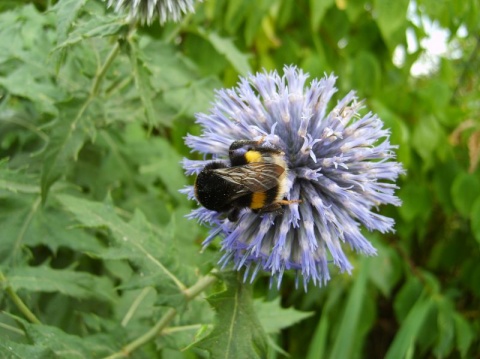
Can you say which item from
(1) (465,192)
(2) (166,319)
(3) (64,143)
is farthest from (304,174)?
(1) (465,192)

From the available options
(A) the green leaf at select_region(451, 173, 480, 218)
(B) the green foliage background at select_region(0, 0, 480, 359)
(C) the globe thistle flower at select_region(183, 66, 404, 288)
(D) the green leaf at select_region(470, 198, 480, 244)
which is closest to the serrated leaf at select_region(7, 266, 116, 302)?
(B) the green foliage background at select_region(0, 0, 480, 359)

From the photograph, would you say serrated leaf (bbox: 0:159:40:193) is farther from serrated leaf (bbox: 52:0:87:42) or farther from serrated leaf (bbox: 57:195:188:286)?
serrated leaf (bbox: 52:0:87:42)

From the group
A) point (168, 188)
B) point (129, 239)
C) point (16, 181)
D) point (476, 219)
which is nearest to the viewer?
point (129, 239)

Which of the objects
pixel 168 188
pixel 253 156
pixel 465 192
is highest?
pixel 465 192

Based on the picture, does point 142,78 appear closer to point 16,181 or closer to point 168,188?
point 16,181

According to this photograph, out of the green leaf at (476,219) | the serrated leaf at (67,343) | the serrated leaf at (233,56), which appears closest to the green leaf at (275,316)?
the serrated leaf at (67,343)

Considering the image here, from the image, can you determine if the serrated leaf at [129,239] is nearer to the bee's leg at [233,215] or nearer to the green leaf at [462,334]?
the bee's leg at [233,215]

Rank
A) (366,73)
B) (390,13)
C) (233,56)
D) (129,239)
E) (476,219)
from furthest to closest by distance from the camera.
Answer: (366,73) → (476,219) → (390,13) → (233,56) → (129,239)
